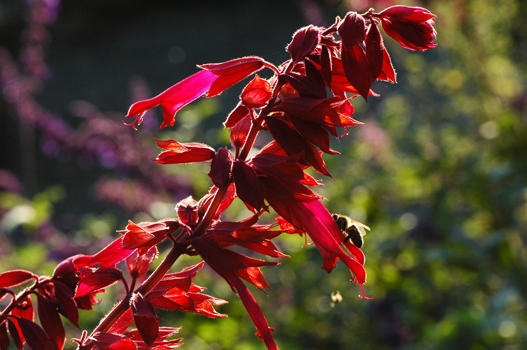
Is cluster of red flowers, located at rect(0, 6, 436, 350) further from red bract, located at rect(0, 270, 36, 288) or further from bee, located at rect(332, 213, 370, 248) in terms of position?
bee, located at rect(332, 213, 370, 248)

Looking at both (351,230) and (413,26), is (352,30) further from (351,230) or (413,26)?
(351,230)

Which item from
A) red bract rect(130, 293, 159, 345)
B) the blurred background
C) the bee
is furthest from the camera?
the blurred background

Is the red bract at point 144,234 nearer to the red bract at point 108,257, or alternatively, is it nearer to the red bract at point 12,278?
the red bract at point 108,257

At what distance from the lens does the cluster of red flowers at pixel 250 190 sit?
566 millimetres

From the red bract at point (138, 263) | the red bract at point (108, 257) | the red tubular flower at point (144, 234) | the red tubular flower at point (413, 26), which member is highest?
the red tubular flower at point (413, 26)

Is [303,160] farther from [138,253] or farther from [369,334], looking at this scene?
[369,334]

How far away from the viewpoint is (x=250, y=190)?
553 mm

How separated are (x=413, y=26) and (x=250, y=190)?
0.70 ft

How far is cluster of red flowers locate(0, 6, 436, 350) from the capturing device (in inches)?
22.3

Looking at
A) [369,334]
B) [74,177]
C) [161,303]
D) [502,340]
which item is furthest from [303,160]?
[74,177]

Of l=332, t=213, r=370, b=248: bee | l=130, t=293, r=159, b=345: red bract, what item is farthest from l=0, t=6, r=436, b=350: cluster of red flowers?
l=332, t=213, r=370, b=248: bee

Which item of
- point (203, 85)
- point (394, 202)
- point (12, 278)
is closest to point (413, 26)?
point (203, 85)

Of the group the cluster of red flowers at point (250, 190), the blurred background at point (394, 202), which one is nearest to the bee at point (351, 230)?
the cluster of red flowers at point (250, 190)

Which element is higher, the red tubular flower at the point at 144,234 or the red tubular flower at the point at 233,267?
the red tubular flower at the point at 144,234
